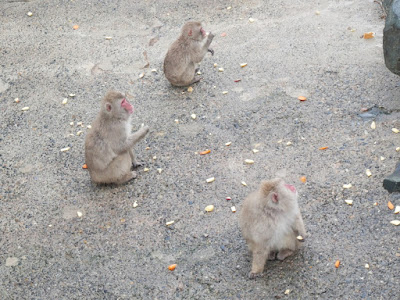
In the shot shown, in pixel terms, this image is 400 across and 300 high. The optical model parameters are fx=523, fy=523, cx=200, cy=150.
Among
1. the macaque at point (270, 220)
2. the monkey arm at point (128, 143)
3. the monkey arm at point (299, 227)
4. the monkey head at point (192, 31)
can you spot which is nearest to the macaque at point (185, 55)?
the monkey head at point (192, 31)

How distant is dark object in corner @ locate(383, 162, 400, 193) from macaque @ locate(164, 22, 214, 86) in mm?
3262

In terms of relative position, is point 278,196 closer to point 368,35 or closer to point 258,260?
point 258,260

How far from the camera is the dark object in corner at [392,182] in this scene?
535 centimetres

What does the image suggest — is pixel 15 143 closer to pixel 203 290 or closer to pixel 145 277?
pixel 145 277

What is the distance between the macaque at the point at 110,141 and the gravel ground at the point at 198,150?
0.86 ft

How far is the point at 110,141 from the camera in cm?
586

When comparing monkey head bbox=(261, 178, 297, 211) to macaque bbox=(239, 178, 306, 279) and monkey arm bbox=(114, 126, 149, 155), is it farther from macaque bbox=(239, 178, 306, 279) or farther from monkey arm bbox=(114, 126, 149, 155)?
monkey arm bbox=(114, 126, 149, 155)

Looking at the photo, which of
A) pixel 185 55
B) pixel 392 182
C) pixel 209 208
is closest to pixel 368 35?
pixel 185 55

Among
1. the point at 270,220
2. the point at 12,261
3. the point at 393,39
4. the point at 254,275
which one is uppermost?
the point at 393,39

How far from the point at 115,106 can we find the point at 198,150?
1232 mm

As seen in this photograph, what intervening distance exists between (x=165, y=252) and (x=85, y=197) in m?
1.33

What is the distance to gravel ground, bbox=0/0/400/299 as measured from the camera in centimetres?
496

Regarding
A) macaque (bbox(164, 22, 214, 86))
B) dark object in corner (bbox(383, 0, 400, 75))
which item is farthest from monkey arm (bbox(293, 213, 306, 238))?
macaque (bbox(164, 22, 214, 86))

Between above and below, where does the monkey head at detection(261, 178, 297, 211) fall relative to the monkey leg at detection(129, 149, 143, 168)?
above
